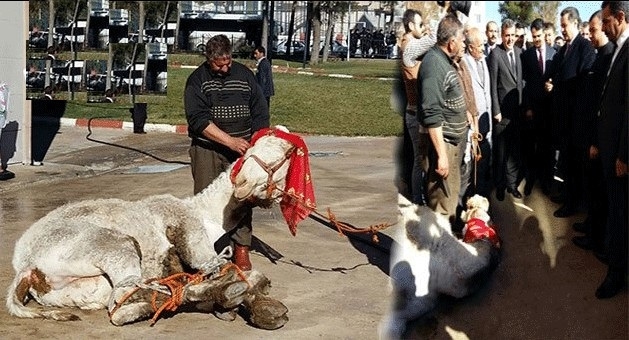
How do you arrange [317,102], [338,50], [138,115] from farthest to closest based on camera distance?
[138,115] → [317,102] → [338,50]

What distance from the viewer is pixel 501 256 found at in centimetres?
359

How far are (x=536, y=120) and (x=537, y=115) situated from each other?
27 millimetres

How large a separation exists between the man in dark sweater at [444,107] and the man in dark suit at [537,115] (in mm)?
503

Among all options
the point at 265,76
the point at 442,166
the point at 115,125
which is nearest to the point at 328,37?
the point at 265,76

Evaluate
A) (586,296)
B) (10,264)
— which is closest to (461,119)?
(586,296)

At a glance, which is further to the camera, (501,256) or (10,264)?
(10,264)

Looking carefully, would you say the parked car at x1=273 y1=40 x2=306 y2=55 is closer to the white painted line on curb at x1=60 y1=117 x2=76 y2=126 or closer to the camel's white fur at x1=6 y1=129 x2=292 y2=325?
the camel's white fur at x1=6 y1=129 x2=292 y2=325

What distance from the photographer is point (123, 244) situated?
3.60 meters

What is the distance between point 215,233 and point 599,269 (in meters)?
1.57

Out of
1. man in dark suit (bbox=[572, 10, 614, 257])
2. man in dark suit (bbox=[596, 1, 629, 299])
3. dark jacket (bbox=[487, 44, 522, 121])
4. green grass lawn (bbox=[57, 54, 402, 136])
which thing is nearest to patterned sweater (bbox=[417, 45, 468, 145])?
dark jacket (bbox=[487, 44, 522, 121])

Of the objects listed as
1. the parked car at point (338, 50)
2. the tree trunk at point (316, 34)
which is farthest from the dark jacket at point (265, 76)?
the parked car at point (338, 50)

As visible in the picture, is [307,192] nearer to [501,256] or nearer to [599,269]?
[501,256]

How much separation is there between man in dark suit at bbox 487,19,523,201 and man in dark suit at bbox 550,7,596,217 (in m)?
0.50

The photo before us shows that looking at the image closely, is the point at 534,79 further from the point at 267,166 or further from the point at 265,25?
the point at 265,25
